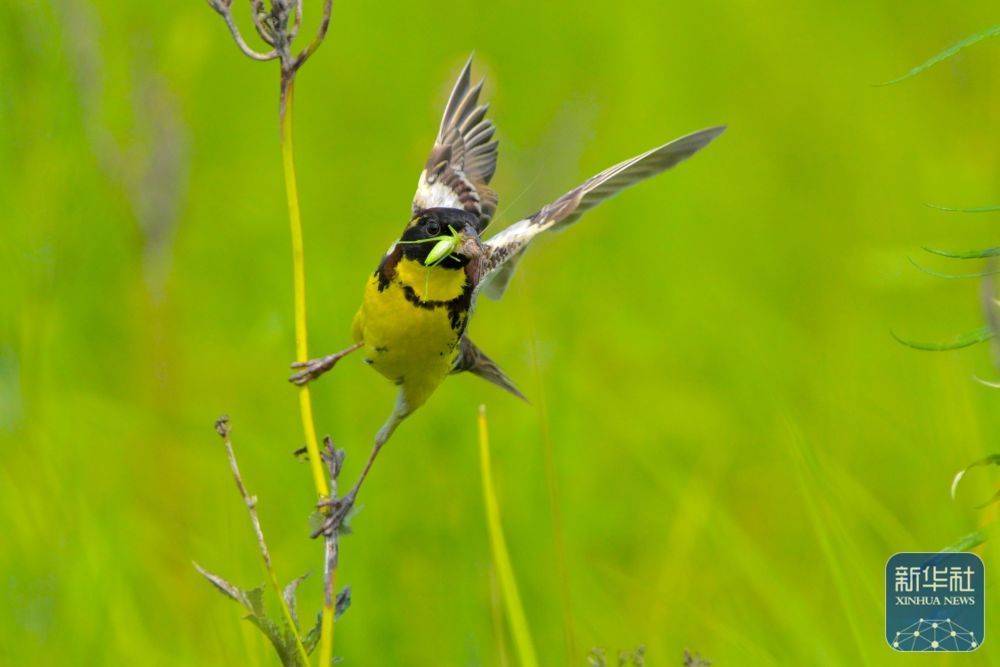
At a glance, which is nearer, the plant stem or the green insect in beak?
the plant stem

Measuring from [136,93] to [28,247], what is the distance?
0.41 m

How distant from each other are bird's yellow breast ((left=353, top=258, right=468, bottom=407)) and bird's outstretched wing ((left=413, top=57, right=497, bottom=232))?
75 centimetres

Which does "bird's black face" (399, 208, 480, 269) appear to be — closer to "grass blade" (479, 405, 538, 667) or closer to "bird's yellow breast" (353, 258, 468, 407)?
"bird's yellow breast" (353, 258, 468, 407)

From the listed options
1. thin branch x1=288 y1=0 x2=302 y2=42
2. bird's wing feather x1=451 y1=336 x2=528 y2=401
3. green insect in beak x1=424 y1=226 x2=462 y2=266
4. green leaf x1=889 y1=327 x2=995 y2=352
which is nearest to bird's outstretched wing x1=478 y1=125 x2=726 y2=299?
green insect in beak x1=424 y1=226 x2=462 y2=266

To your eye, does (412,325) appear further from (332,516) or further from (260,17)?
(260,17)

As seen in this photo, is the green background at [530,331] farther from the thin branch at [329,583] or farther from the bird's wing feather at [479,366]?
the thin branch at [329,583]

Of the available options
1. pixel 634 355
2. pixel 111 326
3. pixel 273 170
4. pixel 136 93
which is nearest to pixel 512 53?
pixel 273 170

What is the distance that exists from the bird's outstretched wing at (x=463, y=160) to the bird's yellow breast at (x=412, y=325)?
75 cm

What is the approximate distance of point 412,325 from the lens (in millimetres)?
2234

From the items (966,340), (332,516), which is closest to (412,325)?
(332,516)

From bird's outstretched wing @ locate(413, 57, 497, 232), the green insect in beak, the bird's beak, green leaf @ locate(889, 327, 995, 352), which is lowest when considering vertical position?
green leaf @ locate(889, 327, 995, 352)

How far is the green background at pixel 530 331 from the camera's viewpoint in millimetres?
2654

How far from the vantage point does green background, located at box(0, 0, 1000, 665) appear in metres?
2.65

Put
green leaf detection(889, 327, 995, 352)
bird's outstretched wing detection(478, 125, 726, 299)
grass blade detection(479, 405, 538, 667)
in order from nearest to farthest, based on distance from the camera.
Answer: green leaf detection(889, 327, 995, 352), grass blade detection(479, 405, 538, 667), bird's outstretched wing detection(478, 125, 726, 299)
